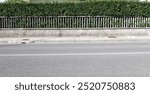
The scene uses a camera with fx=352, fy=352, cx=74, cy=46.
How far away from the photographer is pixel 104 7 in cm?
2028

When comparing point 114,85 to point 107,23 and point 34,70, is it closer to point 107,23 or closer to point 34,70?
point 34,70

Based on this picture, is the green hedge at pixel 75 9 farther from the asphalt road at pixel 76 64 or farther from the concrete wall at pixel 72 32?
the asphalt road at pixel 76 64

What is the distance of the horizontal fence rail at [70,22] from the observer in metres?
20.2

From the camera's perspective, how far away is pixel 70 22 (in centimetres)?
2025

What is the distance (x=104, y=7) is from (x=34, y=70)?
36.9ft

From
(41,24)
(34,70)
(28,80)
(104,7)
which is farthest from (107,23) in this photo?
(28,80)

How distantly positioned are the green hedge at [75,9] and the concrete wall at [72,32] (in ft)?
3.13

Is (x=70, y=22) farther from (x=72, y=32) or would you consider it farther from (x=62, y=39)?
(x=62, y=39)

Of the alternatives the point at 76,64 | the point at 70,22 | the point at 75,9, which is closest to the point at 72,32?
→ the point at 70,22

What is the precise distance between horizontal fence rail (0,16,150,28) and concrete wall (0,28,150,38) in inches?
12.1

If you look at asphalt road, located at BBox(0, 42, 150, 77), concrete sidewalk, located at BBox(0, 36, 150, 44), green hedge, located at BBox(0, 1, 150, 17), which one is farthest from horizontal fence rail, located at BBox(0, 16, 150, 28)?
asphalt road, located at BBox(0, 42, 150, 77)

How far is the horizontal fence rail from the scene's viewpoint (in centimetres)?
2017

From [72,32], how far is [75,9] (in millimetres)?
1369

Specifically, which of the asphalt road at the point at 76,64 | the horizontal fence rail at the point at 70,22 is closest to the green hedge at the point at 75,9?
the horizontal fence rail at the point at 70,22
